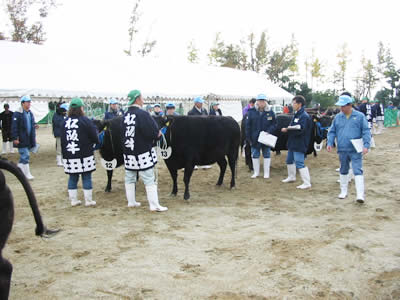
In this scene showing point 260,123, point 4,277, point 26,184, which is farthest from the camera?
point 260,123

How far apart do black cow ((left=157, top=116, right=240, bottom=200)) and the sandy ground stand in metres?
0.63

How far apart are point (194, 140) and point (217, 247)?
261 cm

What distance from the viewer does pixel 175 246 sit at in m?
4.16

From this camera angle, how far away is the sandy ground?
3143 mm

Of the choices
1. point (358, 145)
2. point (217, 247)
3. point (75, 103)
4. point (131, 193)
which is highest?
point (75, 103)

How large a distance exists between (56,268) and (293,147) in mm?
4829

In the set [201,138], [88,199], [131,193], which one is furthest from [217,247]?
[88,199]

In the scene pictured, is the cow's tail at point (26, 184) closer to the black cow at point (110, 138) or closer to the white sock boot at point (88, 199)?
the white sock boot at point (88, 199)

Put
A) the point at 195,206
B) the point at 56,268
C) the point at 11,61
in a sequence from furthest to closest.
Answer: the point at 11,61
the point at 195,206
the point at 56,268

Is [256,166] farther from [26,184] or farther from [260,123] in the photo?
[26,184]

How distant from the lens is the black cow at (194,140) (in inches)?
246

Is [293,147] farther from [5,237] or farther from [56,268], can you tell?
[5,237]

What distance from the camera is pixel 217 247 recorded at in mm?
4105

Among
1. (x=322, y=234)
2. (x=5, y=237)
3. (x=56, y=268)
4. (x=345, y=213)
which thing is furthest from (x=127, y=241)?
(x=345, y=213)
